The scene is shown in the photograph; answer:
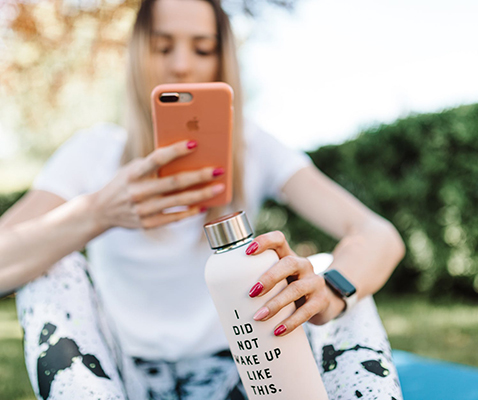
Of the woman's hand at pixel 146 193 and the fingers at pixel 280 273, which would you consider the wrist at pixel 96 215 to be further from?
the fingers at pixel 280 273

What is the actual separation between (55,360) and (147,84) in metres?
1.00

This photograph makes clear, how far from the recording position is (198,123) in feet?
3.86

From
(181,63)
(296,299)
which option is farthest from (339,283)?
(181,63)

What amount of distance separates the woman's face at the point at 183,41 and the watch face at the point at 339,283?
836 millimetres

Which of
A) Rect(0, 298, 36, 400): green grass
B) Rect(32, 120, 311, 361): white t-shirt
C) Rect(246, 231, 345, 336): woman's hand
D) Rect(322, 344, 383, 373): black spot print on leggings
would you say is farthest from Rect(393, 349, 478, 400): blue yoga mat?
Rect(0, 298, 36, 400): green grass

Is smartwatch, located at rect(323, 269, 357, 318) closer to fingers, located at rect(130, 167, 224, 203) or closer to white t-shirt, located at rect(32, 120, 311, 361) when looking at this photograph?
fingers, located at rect(130, 167, 224, 203)

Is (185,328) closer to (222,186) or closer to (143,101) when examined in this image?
(222,186)

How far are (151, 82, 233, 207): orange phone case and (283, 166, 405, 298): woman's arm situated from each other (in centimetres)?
43

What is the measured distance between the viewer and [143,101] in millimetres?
1672

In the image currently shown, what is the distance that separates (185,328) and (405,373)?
928 mm

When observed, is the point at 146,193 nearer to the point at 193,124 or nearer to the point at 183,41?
the point at 193,124

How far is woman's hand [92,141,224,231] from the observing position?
110 centimetres

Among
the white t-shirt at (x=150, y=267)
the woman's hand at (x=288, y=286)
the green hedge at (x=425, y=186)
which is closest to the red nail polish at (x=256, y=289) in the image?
the woman's hand at (x=288, y=286)

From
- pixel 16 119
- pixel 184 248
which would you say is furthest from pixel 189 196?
pixel 16 119
